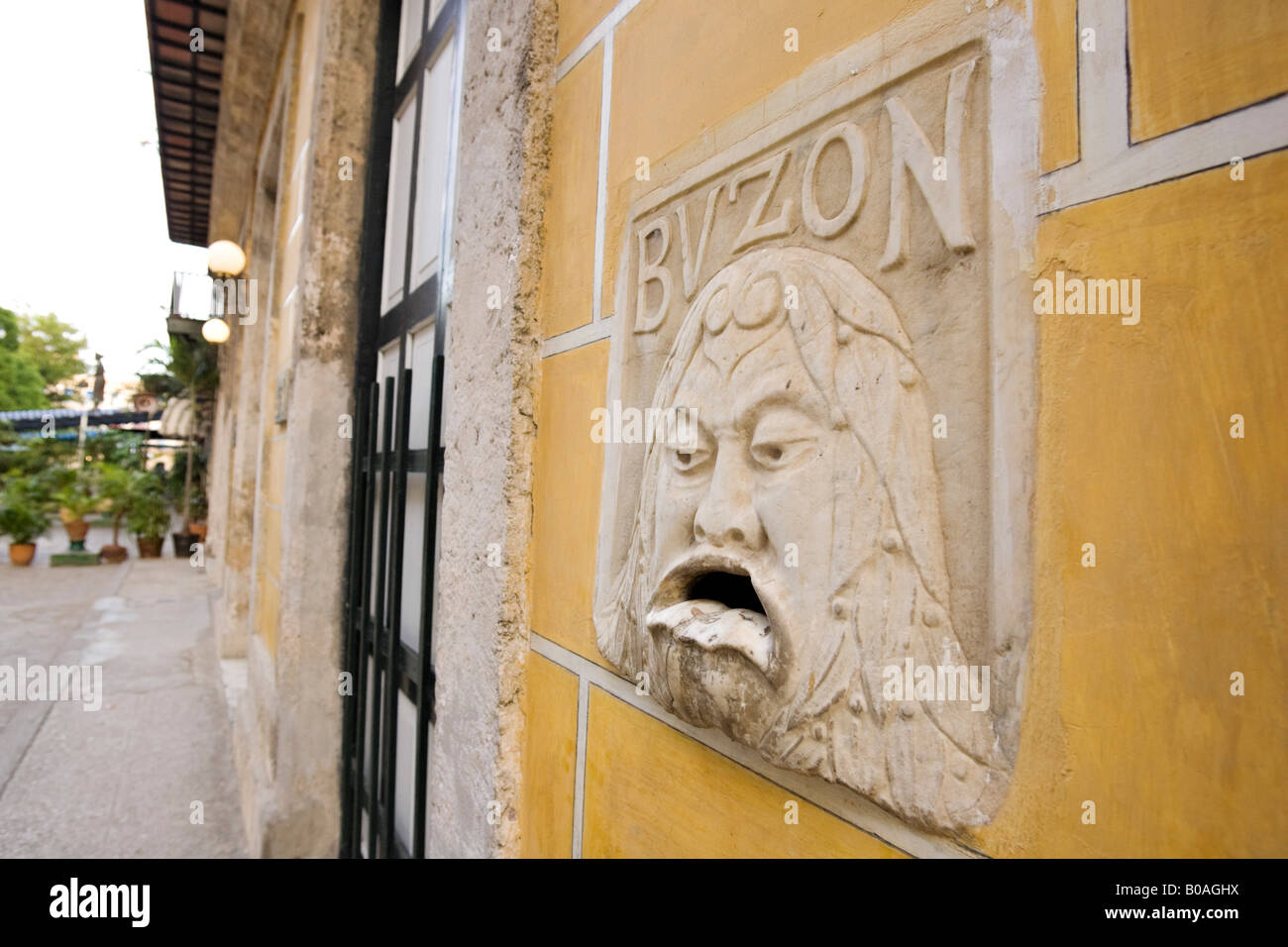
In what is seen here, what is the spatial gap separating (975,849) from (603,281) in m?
0.90

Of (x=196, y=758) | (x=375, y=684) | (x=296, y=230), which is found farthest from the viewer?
(x=196, y=758)

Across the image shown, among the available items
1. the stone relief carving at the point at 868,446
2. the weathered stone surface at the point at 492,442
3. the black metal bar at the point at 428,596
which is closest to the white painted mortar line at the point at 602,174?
the weathered stone surface at the point at 492,442

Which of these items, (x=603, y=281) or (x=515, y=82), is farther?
(x=515, y=82)

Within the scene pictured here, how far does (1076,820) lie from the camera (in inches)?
19.7

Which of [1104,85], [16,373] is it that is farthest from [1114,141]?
[16,373]

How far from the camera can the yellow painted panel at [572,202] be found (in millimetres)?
1168

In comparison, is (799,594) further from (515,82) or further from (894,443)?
(515,82)

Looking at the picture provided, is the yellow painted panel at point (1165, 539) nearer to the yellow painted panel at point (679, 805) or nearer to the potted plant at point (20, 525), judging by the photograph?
the yellow painted panel at point (679, 805)

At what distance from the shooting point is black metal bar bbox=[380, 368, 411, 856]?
2.15m

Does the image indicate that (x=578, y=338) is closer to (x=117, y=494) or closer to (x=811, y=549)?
(x=811, y=549)

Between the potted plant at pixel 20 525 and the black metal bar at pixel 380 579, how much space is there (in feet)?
41.3
